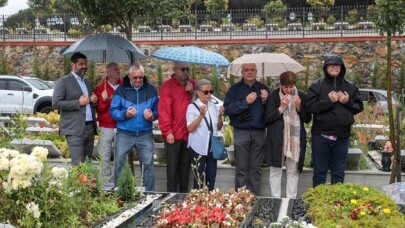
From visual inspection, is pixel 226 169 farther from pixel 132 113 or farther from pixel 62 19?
pixel 62 19

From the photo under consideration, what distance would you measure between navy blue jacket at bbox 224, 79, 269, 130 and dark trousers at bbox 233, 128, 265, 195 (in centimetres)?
8

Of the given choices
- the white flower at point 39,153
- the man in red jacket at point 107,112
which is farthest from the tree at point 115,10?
the white flower at point 39,153

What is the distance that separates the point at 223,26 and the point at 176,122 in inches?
607

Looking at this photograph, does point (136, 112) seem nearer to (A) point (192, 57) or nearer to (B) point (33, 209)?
(A) point (192, 57)

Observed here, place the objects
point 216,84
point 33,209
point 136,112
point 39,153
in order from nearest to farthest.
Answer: point 33,209 → point 39,153 → point 136,112 → point 216,84

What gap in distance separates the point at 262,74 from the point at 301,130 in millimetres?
1068

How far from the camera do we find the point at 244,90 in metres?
6.15

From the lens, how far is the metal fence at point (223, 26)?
19.9m

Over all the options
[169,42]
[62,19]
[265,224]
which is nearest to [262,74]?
[265,224]

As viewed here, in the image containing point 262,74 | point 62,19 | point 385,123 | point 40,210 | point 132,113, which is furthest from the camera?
point 62,19

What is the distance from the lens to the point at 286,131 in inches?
237

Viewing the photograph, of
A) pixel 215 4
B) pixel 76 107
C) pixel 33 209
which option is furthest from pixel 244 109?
pixel 215 4

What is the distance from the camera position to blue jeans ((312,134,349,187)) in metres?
5.90

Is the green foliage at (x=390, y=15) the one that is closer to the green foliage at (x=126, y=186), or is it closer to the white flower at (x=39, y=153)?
the green foliage at (x=126, y=186)
